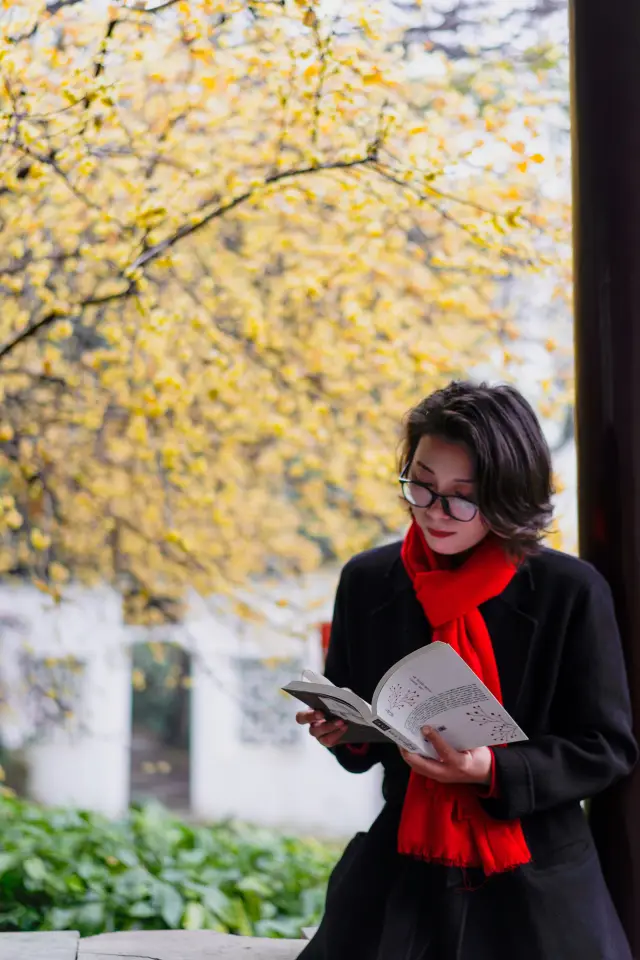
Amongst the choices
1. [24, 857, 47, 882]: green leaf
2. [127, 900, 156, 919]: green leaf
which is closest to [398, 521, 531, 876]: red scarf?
[127, 900, 156, 919]: green leaf

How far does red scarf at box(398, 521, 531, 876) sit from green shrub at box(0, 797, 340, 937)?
1309 millimetres

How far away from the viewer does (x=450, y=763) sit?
1491mm

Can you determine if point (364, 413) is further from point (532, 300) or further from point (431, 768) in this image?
point (431, 768)

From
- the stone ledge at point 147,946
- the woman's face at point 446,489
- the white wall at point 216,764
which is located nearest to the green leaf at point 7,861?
the stone ledge at point 147,946

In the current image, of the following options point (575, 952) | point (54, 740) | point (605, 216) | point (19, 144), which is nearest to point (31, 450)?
point (19, 144)

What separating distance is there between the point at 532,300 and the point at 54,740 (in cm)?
443

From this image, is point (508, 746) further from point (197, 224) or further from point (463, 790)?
point (197, 224)

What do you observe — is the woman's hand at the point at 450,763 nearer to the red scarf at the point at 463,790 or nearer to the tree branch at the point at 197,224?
the red scarf at the point at 463,790

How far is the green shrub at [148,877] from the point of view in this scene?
8.78 ft

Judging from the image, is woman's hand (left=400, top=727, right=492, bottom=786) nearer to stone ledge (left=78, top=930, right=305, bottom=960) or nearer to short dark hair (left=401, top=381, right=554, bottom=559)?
short dark hair (left=401, top=381, right=554, bottom=559)

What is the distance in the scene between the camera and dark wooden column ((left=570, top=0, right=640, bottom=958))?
1.79m

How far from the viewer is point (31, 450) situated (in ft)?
12.0

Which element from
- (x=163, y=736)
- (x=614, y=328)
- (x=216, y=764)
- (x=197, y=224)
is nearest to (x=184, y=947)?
(x=614, y=328)

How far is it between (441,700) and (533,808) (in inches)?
9.9
